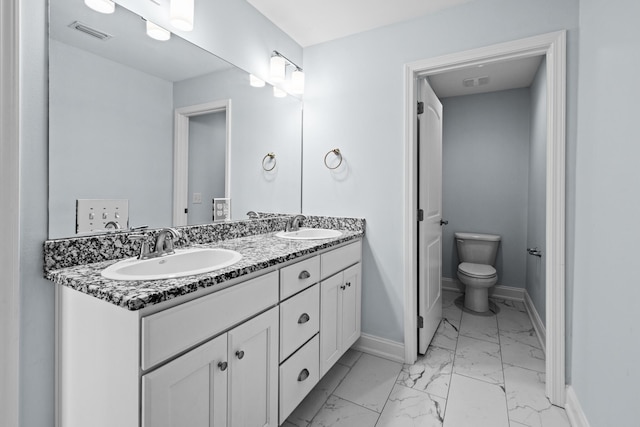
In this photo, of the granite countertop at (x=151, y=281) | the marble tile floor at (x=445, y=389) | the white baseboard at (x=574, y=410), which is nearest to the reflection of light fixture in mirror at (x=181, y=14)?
the granite countertop at (x=151, y=281)

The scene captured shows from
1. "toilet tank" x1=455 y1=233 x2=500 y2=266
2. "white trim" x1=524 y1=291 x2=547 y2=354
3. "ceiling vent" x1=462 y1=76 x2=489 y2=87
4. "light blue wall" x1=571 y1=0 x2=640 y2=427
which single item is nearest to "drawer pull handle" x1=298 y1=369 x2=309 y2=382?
"light blue wall" x1=571 y1=0 x2=640 y2=427

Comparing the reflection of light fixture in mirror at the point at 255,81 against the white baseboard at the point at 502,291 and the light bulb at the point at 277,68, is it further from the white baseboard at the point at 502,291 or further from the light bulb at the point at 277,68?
the white baseboard at the point at 502,291

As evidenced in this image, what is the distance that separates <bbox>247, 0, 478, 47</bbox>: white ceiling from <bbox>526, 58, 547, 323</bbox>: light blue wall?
1.18 meters

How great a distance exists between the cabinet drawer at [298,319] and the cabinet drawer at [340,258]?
0.44 feet

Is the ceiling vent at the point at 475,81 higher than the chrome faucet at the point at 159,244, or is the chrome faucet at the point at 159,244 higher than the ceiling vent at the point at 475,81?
the ceiling vent at the point at 475,81

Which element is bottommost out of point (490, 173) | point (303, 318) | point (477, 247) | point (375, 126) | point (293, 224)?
point (303, 318)

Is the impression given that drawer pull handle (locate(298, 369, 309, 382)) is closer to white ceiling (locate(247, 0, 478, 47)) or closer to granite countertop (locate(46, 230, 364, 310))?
granite countertop (locate(46, 230, 364, 310))

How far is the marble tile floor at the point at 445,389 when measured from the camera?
1.50 m

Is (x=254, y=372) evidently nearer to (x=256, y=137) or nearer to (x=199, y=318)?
(x=199, y=318)

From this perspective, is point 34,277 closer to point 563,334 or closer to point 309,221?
point 309,221

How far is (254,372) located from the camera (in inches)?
45.1

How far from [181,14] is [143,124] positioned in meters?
0.52

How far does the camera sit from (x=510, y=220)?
321 cm

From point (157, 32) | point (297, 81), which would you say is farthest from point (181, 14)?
point (297, 81)
